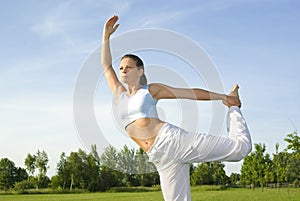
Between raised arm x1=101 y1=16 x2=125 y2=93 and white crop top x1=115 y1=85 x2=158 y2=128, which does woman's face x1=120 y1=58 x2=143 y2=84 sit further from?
raised arm x1=101 y1=16 x2=125 y2=93

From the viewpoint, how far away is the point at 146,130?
18.0 ft

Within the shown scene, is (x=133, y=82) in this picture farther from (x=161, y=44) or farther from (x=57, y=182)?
(x=57, y=182)

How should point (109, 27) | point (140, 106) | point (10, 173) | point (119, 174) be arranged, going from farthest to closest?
point (10, 173)
point (119, 174)
point (109, 27)
point (140, 106)

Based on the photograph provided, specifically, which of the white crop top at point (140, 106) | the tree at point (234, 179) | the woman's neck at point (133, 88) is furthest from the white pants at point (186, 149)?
the tree at point (234, 179)

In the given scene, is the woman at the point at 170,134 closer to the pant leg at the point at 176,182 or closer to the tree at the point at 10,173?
the pant leg at the point at 176,182

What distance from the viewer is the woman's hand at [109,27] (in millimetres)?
6496

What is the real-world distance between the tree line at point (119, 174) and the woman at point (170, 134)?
21.5 m

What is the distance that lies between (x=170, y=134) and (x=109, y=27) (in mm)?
2068

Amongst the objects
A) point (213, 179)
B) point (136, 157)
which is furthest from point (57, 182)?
point (136, 157)

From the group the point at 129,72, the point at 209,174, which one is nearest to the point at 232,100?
the point at 129,72

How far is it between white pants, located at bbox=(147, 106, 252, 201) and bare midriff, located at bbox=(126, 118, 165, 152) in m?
0.08

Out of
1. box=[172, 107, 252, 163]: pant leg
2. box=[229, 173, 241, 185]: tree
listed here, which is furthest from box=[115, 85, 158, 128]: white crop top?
box=[229, 173, 241, 185]: tree

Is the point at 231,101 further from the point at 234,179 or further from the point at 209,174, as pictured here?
the point at 234,179

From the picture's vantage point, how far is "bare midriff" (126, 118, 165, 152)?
5.46m
